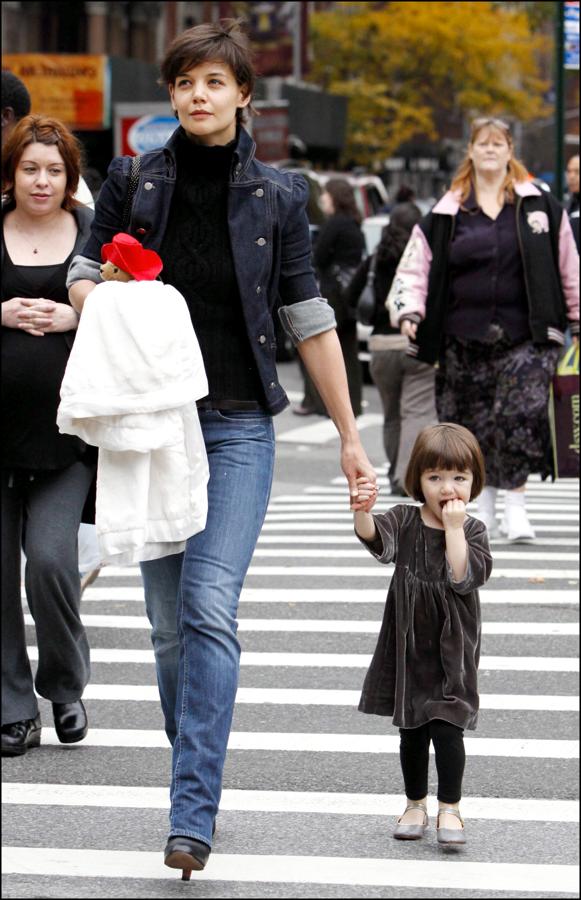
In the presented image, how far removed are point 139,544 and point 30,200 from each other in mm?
1901

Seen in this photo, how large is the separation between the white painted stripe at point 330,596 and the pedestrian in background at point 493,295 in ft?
4.12

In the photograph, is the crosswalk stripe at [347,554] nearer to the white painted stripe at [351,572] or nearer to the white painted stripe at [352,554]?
the white painted stripe at [352,554]

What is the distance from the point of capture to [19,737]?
6.12 metres

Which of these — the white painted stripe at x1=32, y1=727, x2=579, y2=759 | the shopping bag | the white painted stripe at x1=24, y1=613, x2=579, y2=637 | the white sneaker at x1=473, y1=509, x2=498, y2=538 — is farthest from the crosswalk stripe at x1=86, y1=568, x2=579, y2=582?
the white painted stripe at x1=32, y1=727, x2=579, y2=759

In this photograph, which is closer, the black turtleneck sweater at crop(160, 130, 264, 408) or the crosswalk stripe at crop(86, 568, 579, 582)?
the black turtleneck sweater at crop(160, 130, 264, 408)

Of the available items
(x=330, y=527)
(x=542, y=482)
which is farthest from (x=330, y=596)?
(x=542, y=482)

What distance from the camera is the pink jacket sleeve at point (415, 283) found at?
1002cm

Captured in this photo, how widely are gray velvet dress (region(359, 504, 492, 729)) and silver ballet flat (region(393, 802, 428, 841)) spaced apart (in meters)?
0.31

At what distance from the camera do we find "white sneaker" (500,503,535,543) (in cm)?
1054

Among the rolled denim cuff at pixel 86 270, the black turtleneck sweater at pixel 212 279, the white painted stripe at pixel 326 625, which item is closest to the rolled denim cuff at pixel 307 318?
the black turtleneck sweater at pixel 212 279

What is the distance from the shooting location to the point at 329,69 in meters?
58.2

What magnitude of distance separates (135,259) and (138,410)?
395mm

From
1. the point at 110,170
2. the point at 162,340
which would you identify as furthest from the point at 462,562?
the point at 110,170

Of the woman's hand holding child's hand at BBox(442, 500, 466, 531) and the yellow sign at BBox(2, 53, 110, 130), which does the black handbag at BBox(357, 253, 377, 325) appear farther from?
the yellow sign at BBox(2, 53, 110, 130)
